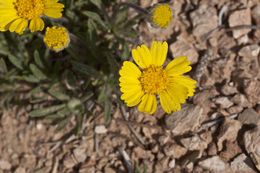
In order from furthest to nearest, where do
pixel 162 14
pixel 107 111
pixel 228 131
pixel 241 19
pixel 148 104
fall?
pixel 241 19 < pixel 107 111 < pixel 228 131 < pixel 162 14 < pixel 148 104

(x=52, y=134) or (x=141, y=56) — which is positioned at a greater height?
(x=141, y=56)

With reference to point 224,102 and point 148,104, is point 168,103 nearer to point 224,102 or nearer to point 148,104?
point 148,104

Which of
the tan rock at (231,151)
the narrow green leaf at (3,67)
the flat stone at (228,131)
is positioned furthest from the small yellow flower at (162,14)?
the narrow green leaf at (3,67)

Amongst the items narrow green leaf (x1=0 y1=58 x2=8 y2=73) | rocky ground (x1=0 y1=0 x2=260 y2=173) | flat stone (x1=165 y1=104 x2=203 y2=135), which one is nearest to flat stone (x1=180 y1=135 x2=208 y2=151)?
rocky ground (x1=0 y1=0 x2=260 y2=173)

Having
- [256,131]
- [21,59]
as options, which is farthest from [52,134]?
[256,131]

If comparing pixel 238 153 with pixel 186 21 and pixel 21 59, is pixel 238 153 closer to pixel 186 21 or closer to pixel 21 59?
pixel 186 21

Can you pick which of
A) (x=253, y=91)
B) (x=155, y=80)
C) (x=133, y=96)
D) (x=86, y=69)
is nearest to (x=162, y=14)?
(x=155, y=80)

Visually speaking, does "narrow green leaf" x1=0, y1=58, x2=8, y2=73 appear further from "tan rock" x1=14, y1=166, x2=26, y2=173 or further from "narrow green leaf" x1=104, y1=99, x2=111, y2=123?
"narrow green leaf" x1=104, y1=99, x2=111, y2=123

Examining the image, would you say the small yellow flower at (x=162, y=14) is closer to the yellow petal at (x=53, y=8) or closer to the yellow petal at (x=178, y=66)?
the yellow petal at (x=178, y=66)
